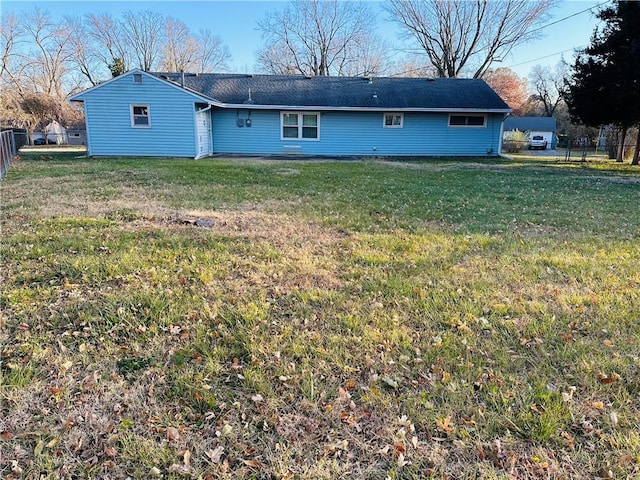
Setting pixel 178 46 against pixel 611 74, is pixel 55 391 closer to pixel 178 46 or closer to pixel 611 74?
pixel 611 74

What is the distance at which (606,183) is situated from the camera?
10.6 meters

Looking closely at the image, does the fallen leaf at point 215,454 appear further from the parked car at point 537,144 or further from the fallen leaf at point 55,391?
the parked car at point 537,144

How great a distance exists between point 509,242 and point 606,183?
320 inches

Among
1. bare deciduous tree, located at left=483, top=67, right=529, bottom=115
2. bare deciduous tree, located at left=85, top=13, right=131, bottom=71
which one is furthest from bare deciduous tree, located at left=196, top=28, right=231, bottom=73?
bare deciduous tree, located at left=483, top=67, right=529, bottom=115

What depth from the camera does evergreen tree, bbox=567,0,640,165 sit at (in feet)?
43.2

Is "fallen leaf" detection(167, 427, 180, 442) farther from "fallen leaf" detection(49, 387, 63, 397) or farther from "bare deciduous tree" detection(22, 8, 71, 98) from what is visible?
"bare deciduous tree" detection(22, 8, 71, 98)

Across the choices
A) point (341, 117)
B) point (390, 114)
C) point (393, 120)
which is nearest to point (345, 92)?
point (341, 117)

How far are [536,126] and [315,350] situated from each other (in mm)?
46335

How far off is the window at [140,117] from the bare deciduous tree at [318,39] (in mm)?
21702

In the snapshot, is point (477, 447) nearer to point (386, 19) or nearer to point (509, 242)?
point (509, 242)

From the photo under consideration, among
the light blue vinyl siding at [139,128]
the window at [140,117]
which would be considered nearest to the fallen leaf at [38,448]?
the light blue vinyl siding at [139,128]

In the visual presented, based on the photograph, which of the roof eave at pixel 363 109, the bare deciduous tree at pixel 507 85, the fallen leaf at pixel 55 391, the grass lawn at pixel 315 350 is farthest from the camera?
the bare deciduous tree at pixel 507 85

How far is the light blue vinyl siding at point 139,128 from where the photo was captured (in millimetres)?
14273

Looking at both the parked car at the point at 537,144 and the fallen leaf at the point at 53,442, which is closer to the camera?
the fallen leaf at the point at 53,442
